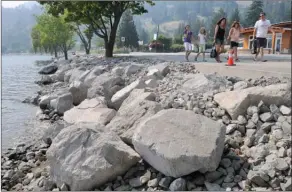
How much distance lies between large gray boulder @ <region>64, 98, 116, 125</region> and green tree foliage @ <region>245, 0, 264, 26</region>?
3.83 m

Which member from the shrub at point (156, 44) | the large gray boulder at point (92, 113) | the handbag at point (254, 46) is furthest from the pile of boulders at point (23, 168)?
the shrub at point (156, 44)

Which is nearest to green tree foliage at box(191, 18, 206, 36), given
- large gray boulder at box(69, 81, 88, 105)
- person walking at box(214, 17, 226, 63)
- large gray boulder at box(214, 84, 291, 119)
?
person walking at box(214, 17, 226, 63)

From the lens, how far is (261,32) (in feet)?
27.5

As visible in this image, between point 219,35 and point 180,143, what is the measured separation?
599 centimetres

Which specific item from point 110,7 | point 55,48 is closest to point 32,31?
point 55,48

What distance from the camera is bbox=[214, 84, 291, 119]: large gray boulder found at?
4.69 meters

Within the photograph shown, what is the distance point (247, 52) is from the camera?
9.33m

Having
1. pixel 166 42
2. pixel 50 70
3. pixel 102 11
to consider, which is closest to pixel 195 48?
pixel 166 42

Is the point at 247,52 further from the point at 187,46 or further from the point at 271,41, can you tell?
the point at 187,46

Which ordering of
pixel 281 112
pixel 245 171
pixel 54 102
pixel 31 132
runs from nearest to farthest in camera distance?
pixel 245 171 → pixel 281 112 → pixel 31 132 → pixel 54 102

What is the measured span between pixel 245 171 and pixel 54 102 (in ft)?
26.0

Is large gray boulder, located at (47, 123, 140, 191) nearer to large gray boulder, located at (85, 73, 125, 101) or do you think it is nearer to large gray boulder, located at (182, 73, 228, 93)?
large gray boulder, located at (182, 73, 228, 93)

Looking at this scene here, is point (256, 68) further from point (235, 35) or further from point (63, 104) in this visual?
point (63, 104)

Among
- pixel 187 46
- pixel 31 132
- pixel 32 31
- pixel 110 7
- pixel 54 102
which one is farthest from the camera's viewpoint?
pixel 32 31
